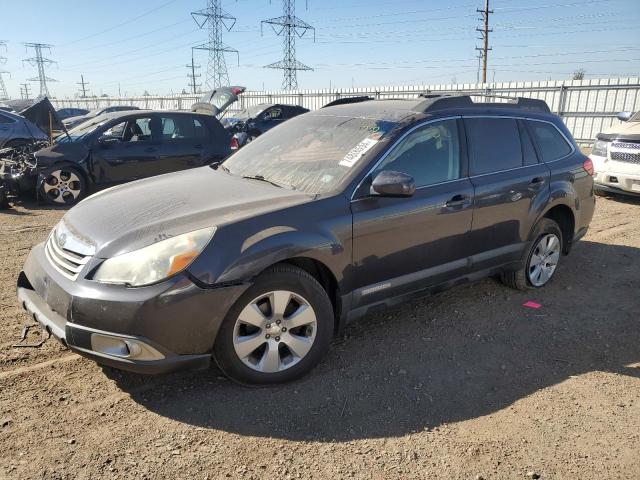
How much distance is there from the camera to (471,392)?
10.3 ft

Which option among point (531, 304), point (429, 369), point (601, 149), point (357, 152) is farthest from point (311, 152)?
point (601, 149)

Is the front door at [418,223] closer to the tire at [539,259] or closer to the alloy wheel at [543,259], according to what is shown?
the tire at [539,259]

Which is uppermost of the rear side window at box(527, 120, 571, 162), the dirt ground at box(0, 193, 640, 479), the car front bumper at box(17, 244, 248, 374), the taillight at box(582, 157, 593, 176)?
the rear side window at box(527, 120, 571, 162)

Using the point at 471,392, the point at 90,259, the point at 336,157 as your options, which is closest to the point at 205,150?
the point at 336,157

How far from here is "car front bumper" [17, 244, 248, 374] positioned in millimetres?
2594

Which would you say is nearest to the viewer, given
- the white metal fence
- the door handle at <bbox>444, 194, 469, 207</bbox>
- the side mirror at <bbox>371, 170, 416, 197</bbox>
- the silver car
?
the side mirror at <bbox>371, 170, 416, 197</bbox>

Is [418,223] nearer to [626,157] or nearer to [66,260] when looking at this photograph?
[66,260]

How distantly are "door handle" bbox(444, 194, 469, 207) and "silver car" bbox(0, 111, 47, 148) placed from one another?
10.2 m

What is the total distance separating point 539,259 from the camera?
4742mm

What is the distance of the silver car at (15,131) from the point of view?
10891 mm

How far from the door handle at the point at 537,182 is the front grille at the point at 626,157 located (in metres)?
5.01

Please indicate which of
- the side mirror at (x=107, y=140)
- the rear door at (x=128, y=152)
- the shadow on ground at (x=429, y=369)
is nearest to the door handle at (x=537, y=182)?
the shadow on ground at (x=429, y=369)

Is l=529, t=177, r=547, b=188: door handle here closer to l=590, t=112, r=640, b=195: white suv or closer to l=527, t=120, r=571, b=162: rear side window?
l=527, t=120, r=571, b=162: rear side window

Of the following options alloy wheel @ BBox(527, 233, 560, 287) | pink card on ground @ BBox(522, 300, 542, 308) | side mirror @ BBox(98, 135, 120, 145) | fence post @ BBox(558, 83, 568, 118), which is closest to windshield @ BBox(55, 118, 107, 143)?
side mirror @ BBox(98, 135, 120, 145)
